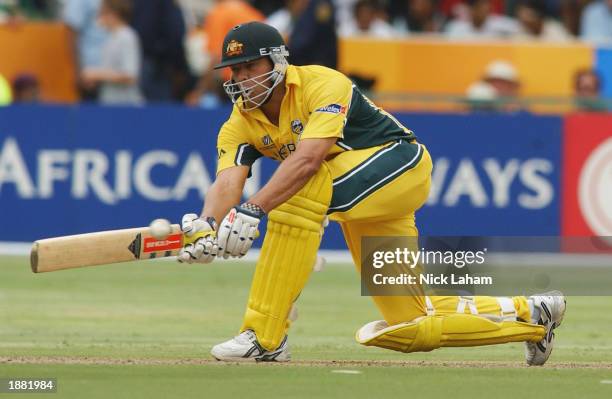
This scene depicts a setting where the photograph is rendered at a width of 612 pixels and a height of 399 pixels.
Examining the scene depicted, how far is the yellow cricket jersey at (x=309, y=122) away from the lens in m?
8.05

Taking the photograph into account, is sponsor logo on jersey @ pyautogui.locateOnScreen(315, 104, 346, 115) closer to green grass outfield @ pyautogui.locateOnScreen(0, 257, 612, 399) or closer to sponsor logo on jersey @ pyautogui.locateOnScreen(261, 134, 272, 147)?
sponsor logo on jersey @ pyautogui.locateOnScreen(261, 134, 272, 147)

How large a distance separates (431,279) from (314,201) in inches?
39.4

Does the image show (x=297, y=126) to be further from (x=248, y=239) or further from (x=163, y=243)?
(x=163, y=243)

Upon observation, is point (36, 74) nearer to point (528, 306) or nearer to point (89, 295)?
point (89, 295)

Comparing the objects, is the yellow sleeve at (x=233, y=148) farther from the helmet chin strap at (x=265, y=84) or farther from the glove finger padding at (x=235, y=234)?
the glove finger padding at (x=235, y=234)

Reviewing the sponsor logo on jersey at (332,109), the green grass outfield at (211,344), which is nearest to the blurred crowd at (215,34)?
the green grass outfield at (211,344)

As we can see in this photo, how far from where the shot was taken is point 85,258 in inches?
303

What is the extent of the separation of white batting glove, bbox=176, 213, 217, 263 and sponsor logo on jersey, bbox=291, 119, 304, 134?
77 cm

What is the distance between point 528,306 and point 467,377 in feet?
2.34

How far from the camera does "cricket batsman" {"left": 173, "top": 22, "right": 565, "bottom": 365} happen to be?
7.90 meters

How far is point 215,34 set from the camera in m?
16.8

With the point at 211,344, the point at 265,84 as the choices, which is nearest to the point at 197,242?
the point at 265,84

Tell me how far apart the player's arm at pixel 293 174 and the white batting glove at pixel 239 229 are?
0.06m

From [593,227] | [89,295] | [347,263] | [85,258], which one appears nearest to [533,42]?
[593,227]
